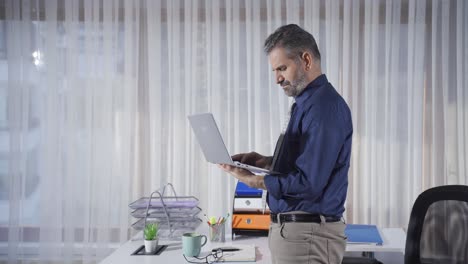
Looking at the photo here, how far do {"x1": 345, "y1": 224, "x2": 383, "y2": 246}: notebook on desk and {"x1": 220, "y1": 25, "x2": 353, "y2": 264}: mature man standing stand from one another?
0.65m

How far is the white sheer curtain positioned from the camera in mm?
3355

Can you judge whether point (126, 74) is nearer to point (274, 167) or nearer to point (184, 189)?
point (184, 189)

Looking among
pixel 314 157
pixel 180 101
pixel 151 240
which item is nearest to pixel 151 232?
pixel 151 240

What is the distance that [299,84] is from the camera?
1.71 m

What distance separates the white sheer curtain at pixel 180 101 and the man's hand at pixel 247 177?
5.29 ft

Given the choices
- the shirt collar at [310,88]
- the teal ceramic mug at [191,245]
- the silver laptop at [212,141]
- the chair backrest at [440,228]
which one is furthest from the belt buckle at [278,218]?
the chair backrest at [440,228]

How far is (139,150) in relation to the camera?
3.48 m

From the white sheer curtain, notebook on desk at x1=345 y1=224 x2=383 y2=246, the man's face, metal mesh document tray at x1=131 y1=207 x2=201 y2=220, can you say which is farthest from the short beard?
the white sheer curtain

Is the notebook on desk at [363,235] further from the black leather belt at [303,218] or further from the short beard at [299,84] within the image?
the short beard at [299,84]

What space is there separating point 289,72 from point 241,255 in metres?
0.86

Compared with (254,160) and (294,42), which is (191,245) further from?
(294,42)

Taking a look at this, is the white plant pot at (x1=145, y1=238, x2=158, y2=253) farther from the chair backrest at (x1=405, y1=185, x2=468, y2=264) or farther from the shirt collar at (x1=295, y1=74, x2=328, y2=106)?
the chair backrest at (x1=405, y1=185, x2=468, y2=264)

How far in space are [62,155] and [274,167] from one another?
2.31 meters

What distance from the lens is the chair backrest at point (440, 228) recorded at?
74.5 inches
